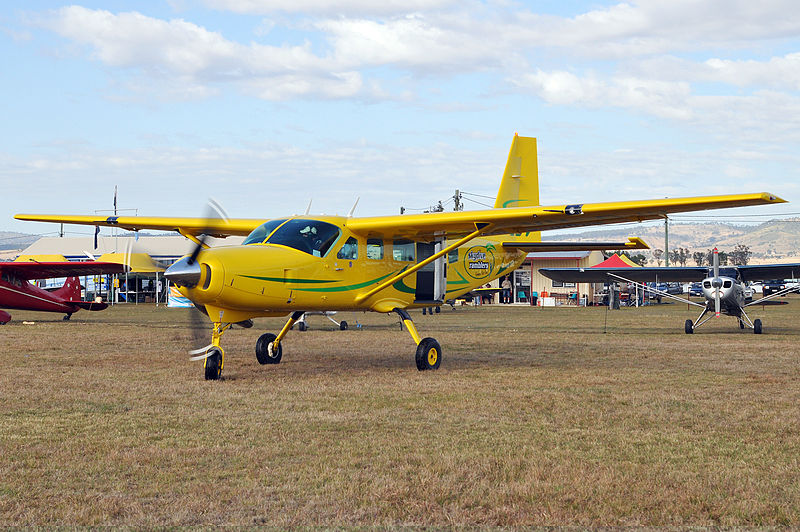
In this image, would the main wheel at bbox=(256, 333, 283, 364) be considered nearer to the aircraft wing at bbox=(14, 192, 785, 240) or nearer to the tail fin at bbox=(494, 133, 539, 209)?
the aircraft wing at bbox=(14, 192, 785, 240)

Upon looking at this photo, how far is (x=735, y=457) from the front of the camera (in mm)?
5707

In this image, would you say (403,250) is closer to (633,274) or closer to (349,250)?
(349,250)

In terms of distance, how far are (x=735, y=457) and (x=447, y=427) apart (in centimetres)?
245

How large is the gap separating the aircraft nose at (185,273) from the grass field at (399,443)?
Result: 4.48 ft

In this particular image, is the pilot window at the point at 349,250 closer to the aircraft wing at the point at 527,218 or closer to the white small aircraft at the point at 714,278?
the aircraft wing at the point at 527,218

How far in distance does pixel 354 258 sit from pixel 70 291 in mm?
20487

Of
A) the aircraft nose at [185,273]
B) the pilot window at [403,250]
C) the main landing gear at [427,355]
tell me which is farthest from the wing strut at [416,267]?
the aircraft nose at [185,273]

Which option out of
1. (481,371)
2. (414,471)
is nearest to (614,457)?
(414,471)

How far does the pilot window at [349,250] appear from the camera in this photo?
11.8 meters

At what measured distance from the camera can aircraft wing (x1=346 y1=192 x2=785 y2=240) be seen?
10531 mm

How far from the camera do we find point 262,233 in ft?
36.7

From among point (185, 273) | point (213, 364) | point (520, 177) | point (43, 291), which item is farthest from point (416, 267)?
point (43, 291)

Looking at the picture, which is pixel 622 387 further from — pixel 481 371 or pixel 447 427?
pixel 447 427

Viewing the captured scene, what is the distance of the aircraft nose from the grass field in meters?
1.37
